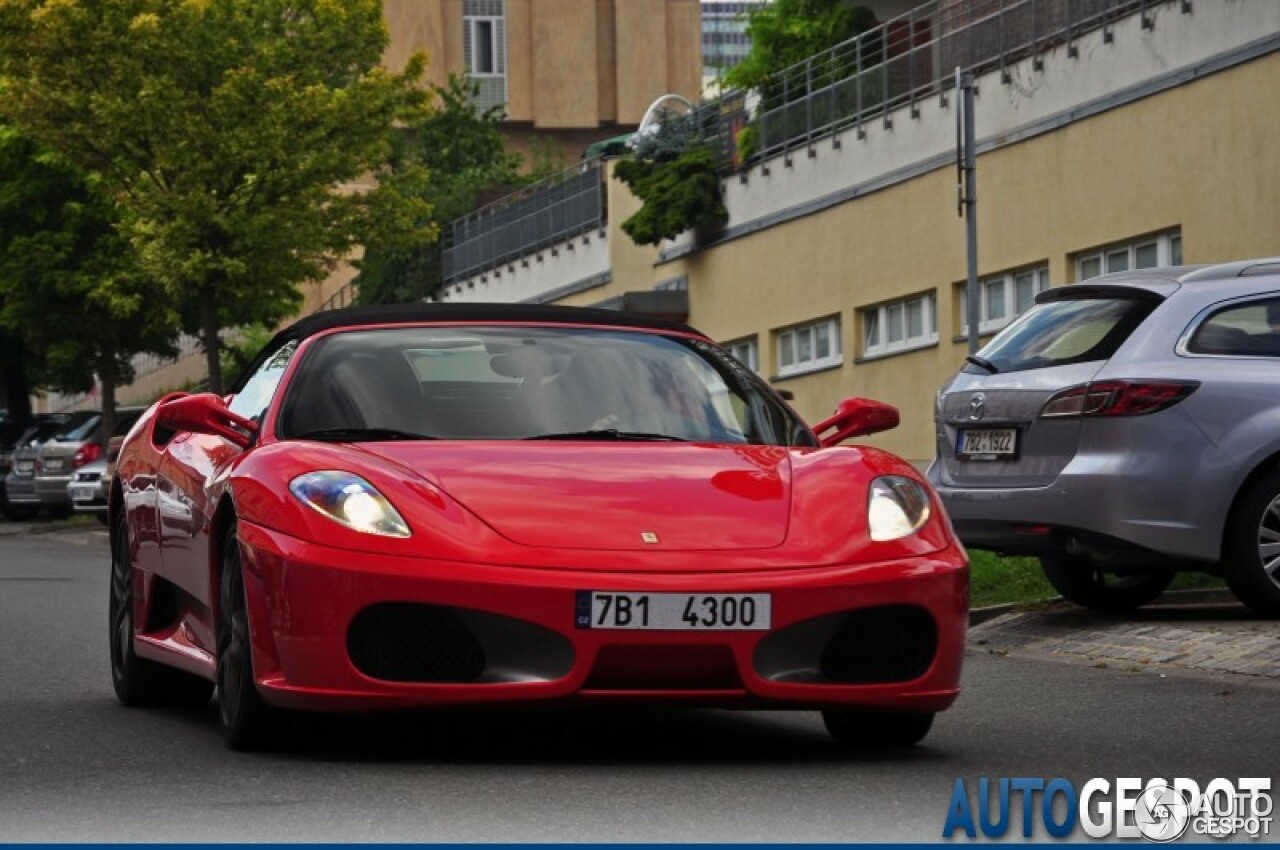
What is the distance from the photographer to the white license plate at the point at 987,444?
43.5 feet

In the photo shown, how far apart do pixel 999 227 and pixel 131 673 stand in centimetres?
2300

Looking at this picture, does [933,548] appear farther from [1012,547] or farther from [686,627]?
[1012,547]

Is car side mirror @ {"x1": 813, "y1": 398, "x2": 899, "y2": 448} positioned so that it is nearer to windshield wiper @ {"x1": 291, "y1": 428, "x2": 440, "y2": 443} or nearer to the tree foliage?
windshield wiper @ {"x1": 291, "y1": 428, "x2": 440, "y2": 443}

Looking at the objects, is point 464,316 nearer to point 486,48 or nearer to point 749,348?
point 749,348

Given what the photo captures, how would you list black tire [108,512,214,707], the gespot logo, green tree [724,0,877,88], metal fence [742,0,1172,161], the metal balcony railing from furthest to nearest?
1. green tree [724,0,877,88]
2. the metal balcony railing
3. metal fence [742,0,1172,161]
4. black tire [108,512,214,707]
5. the gespot logo

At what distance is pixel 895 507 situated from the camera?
26.9 ft

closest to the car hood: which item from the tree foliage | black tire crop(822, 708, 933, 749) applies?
black tire crop(822, 708, 933, 749)

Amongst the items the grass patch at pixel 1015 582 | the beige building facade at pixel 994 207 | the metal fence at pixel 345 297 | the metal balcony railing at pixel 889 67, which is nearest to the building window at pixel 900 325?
the beige building facade at pixel 994 207

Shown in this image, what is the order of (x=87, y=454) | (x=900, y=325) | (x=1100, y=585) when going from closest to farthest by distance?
(x=1100, y=585) → (x=900, y=325) → (x=87, y=454)

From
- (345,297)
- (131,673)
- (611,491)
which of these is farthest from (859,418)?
(345,297)

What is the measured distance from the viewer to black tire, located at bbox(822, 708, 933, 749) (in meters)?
8.48

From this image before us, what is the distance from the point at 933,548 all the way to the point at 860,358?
28800mm

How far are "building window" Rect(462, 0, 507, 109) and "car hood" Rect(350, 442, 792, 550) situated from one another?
79135 mm

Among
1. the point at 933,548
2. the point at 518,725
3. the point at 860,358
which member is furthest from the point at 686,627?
the point at 860,358
